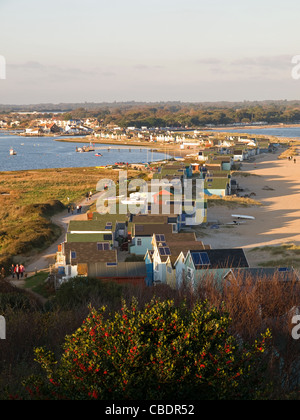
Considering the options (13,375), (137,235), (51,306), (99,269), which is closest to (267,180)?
(137,235)

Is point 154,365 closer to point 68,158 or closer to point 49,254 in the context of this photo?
point 49,254

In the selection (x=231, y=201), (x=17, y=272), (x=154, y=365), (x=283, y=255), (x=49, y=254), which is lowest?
(x=49, y=254)

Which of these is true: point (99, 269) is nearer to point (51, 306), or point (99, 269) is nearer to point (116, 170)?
point (51, 306)

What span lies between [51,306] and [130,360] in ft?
36.4

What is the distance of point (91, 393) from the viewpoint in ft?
29.5

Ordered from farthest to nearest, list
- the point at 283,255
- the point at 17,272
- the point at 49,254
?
1. the point at 49,254
2. the point at 283,255
3. the point at 17,272

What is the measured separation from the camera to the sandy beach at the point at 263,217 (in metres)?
34.0

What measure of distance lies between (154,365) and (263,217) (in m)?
34.7

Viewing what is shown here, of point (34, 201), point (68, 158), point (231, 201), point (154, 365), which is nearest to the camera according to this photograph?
point (154, 365)

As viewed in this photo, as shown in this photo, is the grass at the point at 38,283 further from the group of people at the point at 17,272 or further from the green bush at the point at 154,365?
the green bush at the point at 154,365

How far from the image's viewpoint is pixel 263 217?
42.5 meters

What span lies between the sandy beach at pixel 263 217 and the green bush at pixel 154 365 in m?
19.0

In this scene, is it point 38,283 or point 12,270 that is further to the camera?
point 12,270

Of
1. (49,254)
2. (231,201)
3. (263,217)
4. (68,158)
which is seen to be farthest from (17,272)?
(68,158)
